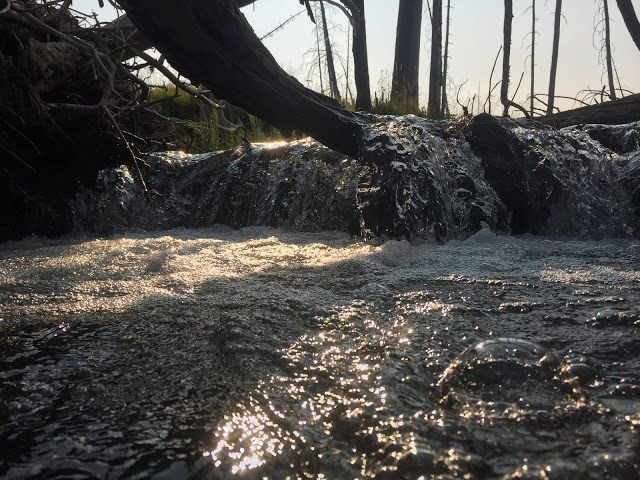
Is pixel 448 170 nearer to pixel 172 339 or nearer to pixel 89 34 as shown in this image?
pixel 172 339

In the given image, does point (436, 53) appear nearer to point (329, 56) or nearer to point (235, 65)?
point (329, 56)

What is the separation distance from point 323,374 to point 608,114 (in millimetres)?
5766

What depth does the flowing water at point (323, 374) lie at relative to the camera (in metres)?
1.03

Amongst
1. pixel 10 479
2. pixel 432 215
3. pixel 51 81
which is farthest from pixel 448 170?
pixel 10 479

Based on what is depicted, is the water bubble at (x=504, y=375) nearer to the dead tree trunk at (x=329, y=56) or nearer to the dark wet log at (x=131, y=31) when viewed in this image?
the dark wet log at (x=131, y=31)

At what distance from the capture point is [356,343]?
1613 mm

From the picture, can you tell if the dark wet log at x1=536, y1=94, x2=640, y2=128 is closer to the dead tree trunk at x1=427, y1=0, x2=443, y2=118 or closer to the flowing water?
the flowing water

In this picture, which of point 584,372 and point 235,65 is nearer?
point 584,372

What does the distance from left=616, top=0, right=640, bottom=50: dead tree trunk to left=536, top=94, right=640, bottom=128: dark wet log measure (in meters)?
0.71

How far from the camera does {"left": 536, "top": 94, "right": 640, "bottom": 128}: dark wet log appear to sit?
5727 millimetres

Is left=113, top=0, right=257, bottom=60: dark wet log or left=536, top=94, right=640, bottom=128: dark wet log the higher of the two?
left=113, top=0, right=257, bottom=60: dark wet log

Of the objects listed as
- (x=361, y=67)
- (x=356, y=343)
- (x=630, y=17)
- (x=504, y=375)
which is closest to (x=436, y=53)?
(x=361, y=67)

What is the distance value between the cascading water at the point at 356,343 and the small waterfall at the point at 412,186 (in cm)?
2

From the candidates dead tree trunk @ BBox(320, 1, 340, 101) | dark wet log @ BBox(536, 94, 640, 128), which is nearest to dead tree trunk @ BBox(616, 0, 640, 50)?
dark wet log @ BBox(536, 94, 640, 128)
